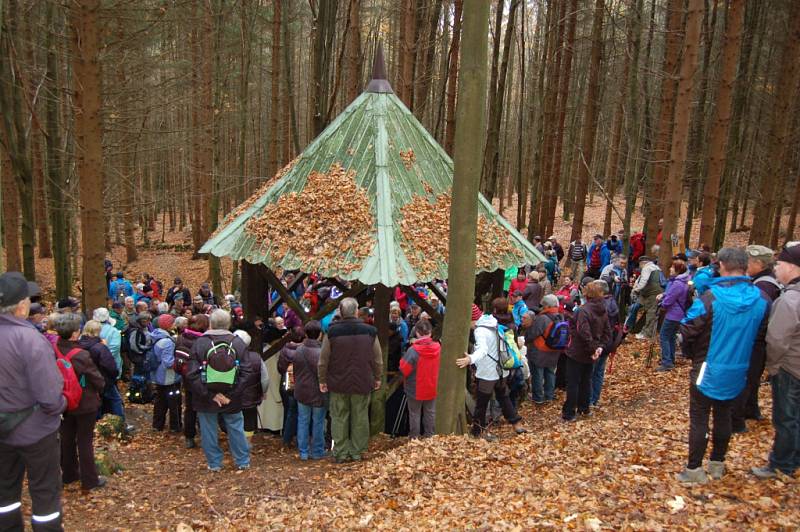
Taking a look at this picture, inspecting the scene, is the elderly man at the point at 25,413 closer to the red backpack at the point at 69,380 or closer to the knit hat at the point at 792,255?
the red backpack at the point at 69,380

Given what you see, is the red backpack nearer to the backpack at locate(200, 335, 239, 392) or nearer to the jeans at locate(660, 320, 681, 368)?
the backpack at locate(200, 335, 239, 392)

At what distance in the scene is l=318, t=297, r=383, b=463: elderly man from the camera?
6.62 metres

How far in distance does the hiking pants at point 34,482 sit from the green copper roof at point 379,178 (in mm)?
3696

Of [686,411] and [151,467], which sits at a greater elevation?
[686,411]

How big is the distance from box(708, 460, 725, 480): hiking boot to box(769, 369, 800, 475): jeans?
36 cm

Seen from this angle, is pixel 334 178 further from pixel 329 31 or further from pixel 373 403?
pixel 329 31

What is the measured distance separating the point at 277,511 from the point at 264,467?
174 centimetres

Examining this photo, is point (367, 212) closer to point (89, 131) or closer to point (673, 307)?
point (89, 131)

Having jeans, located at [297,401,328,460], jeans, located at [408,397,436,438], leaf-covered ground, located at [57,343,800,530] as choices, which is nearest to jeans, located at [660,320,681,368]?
leaf-covered ground, located at [57,343,800,530]

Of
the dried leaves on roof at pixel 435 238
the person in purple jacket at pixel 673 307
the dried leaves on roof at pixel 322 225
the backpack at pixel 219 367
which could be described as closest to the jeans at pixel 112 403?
the backpack at pixel 219 367

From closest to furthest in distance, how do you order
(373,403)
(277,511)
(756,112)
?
(277,511) < (373,403) < (756,112)

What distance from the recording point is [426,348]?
282 inches

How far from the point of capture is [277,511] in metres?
5.15

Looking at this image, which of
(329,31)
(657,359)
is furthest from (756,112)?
(329,31)
